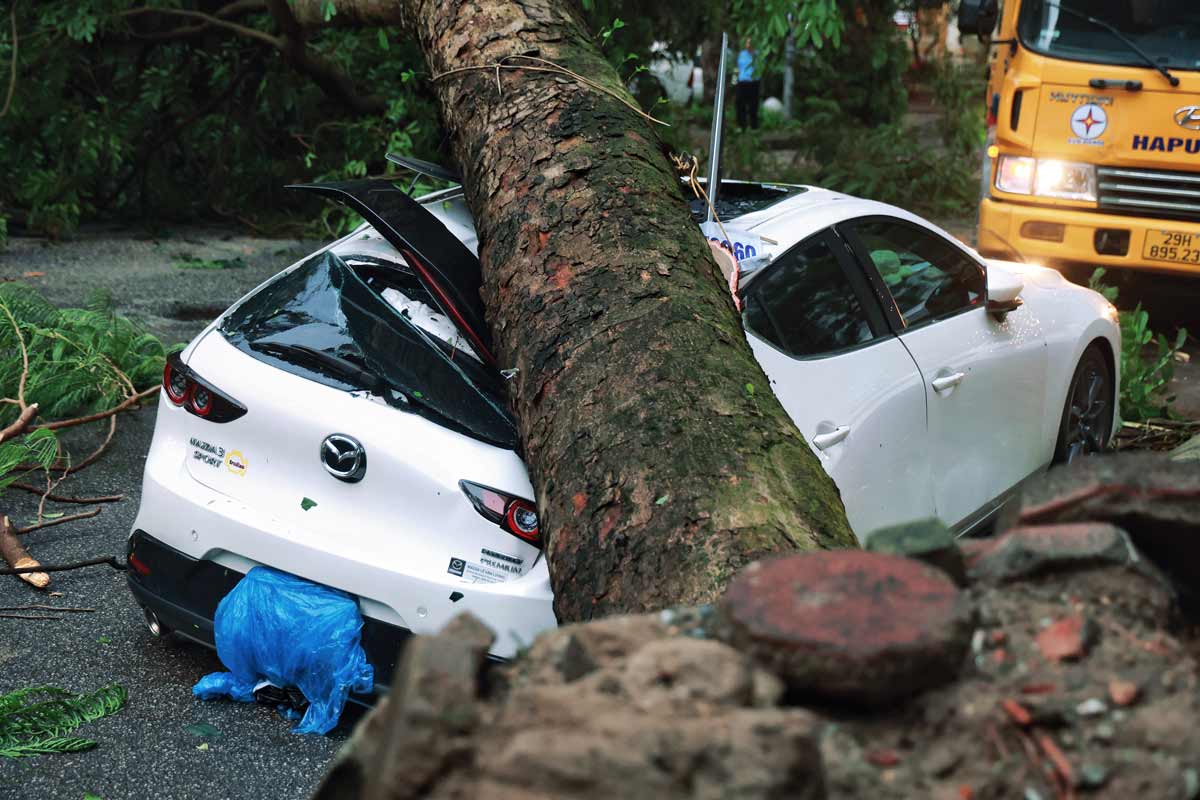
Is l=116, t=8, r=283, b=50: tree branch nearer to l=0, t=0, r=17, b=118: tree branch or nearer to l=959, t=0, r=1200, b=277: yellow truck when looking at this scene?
l=0, t=0, r=17, b=118: tree branch

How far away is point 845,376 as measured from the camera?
4.06 m

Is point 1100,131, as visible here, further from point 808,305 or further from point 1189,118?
point 808,305

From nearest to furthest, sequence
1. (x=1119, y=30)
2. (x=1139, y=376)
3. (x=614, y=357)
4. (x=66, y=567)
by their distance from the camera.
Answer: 1. (x=614, y=357)
2. (x=66, y=567)
3. (x=1139, y=376)
4. (x=1119, y=30)

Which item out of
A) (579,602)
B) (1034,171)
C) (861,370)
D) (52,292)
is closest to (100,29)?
(52,292)

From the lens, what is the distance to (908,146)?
42.8ft

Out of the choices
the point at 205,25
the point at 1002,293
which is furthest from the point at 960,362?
the point at 205,25

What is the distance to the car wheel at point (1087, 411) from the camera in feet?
17.4

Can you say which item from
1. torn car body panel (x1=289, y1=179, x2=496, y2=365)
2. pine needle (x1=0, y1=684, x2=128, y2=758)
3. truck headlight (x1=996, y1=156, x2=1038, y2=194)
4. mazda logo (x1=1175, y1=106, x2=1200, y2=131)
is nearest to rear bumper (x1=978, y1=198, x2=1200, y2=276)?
truck headlight (x1=996, y1=156, x2=1038, y2=194)

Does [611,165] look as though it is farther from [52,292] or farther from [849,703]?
[52,292]

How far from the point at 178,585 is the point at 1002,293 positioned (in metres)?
3.13

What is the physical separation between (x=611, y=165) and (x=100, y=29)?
7102 millimetres

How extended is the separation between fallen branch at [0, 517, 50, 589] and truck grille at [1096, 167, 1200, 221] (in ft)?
20.8

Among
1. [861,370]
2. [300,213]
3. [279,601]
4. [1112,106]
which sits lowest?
[300,213]

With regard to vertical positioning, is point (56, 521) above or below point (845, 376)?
below
